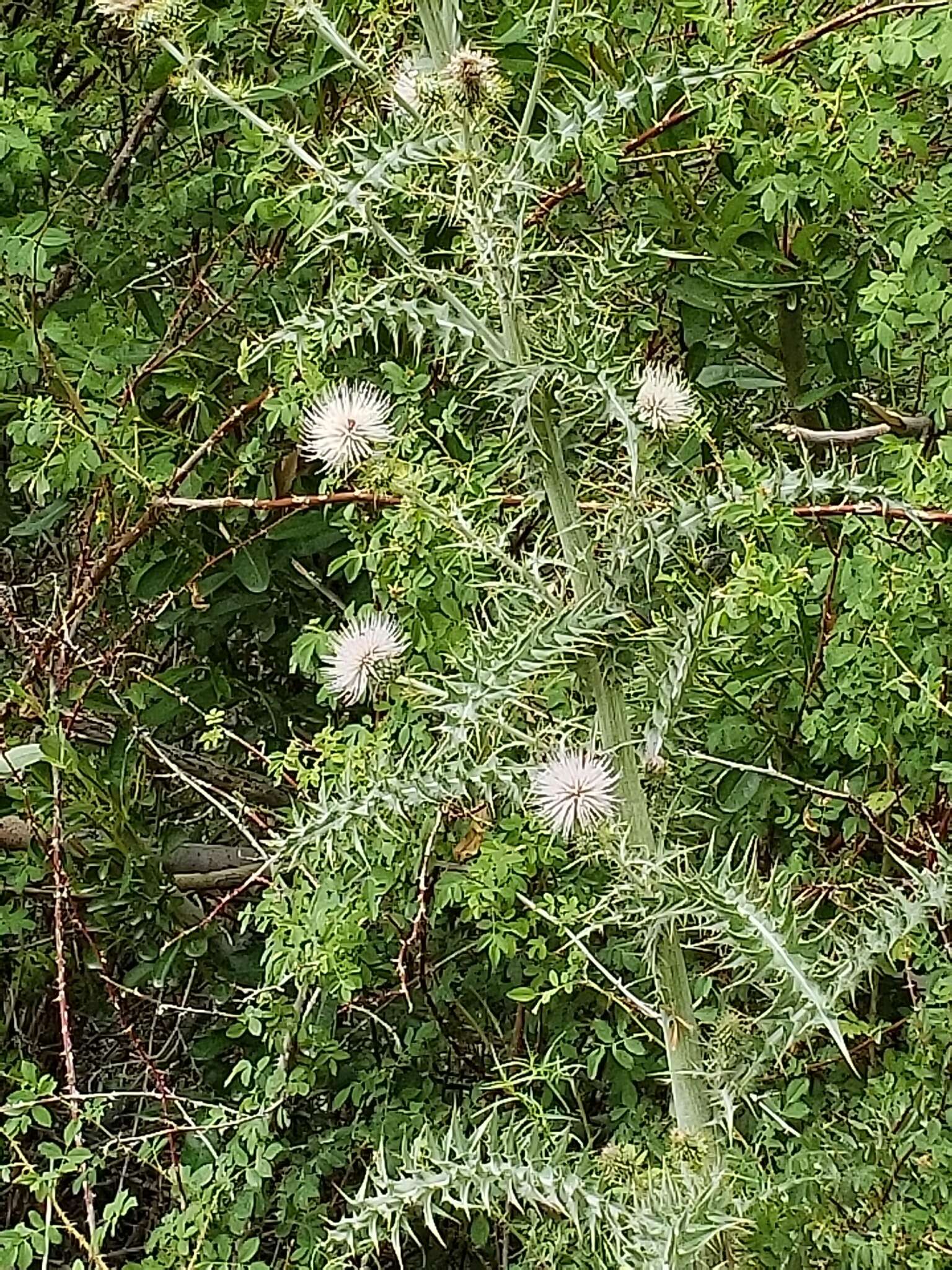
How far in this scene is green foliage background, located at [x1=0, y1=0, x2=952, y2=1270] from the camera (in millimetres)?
1036

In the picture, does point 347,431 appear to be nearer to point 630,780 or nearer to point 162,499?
point 630,780

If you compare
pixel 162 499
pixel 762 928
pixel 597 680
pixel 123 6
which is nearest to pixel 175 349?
pixel 162 499

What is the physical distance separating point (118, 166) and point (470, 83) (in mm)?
1165

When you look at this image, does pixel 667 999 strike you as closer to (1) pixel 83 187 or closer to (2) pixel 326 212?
(2) pixel 326 212

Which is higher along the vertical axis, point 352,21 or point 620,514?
point 352,21

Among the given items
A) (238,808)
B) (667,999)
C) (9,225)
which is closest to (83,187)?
(9,225)

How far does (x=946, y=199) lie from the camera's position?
138 cm

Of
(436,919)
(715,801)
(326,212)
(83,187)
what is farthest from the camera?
(83,187)

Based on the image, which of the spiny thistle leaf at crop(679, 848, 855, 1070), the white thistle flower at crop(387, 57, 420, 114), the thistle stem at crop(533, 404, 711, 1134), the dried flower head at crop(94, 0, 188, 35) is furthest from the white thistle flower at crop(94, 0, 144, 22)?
the spiny thistle leaf at crop(679, 848, 855, 1070)

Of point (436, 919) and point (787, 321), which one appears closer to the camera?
point (787, 321)

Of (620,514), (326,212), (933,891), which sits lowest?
(933,891)

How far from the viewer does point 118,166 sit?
1.95 metres

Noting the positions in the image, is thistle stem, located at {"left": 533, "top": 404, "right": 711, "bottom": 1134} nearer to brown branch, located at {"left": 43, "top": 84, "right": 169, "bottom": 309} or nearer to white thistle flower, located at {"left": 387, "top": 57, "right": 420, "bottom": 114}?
white thistle flower, located at {"left": 387, "top": 57, "right": 420, "bottom": 114}

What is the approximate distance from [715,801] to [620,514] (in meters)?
0.65
